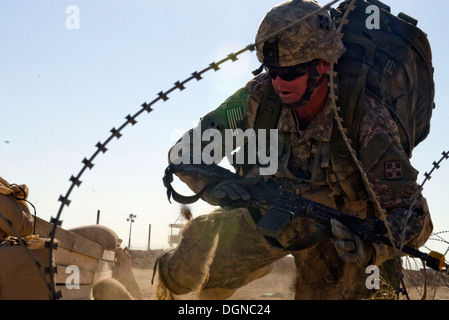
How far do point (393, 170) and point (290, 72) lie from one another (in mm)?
1110

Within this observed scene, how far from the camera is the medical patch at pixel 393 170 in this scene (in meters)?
Result: 3.60

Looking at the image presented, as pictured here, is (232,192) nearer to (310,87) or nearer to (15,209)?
(310,87)

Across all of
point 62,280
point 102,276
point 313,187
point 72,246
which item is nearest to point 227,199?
point 313,187

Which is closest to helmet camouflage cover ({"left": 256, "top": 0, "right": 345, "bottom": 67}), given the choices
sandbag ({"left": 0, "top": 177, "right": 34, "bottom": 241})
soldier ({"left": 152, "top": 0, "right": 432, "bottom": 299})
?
soldier ({"left": 152, "top": 0, "right": 432, "bottom": 299})

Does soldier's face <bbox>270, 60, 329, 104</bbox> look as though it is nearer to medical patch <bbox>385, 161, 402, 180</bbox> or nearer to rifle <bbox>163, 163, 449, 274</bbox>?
rifle <bbox>163, 163, 449, 274</bbox>

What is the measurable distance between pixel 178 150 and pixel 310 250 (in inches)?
59.6

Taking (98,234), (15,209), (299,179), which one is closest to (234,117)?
(299,179)

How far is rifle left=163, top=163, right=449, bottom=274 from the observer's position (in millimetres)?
2889

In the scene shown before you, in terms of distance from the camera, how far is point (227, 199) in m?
3.55

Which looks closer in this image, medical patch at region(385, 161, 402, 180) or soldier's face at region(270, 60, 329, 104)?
medical patch at region(385, 161, 402, 180)

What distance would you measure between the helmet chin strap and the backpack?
194 millimetres

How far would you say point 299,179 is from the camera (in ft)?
13.8

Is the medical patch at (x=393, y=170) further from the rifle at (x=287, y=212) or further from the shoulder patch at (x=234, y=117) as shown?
the shoulder patch at (x=234, y=117)

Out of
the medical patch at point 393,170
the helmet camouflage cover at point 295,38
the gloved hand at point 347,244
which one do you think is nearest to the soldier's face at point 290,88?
the helmet camouflage cover at point 295,38
